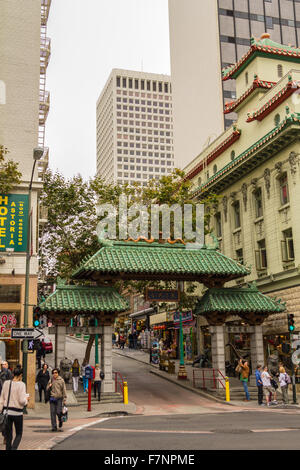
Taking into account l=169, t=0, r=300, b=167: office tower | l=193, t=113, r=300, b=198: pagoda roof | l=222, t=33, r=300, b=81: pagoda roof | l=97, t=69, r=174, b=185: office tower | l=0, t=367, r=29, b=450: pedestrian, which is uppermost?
l=97, t=69, r=174, b=185: office tower

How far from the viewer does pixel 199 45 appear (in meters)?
66.1

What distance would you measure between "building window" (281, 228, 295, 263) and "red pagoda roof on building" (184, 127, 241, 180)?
33.9 feet

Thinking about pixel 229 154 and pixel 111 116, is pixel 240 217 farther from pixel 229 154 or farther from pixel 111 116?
pixel 111 116

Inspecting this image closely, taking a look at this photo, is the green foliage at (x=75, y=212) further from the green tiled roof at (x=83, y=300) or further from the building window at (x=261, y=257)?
the green tiled roof at (x=83, y=300)

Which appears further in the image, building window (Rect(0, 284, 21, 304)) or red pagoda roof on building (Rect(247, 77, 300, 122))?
red pagoda roof on building (Rect(247, 77, 300, 122))

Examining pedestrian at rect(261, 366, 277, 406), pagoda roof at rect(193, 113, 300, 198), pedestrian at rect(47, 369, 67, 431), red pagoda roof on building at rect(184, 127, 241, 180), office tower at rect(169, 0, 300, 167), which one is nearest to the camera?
pedestrian at rect(47, 369, 67, 431)

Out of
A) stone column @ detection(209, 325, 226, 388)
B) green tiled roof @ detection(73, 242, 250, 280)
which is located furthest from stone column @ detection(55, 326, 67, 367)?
stone column @ detection(209, 325, 226, 388)

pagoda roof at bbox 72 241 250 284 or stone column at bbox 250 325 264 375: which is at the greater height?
pagoda roof at bbox 72 241 250 284

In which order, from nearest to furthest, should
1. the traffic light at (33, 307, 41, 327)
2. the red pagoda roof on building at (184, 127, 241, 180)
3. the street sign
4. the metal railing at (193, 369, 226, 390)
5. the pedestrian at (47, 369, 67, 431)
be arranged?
the pedestrian at (47, 369, 67, 431) → the street sign → the traffic light at (33, 307, 41, 327) → the metal railing at (193, 369, 226, 390) → the red pagoda roof on building at (184, 127, 241, 180)

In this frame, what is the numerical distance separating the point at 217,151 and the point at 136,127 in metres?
133

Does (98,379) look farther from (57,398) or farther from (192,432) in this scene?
(192,432)

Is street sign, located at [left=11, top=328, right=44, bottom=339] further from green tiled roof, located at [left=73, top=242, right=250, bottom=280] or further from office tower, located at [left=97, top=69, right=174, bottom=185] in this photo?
office tower, located at [left=97, top=69, right=174, bottom=185]

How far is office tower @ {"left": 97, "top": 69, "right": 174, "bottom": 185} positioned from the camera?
16675cm

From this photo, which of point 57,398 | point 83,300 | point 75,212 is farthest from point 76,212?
point 57,398
